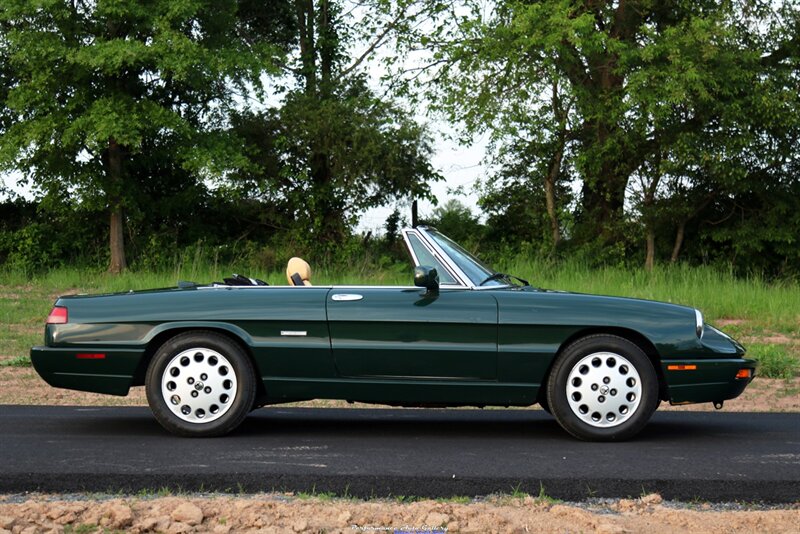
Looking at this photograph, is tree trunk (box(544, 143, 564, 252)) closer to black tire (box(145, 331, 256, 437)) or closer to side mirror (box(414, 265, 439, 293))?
side mirror (box(414, 265, 439, 293))

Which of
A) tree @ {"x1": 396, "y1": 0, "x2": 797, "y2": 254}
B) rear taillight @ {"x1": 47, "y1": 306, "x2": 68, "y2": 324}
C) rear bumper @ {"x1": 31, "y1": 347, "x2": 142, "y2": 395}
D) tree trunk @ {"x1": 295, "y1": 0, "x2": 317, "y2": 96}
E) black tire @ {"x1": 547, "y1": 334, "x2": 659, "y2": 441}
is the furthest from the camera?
tree trunk @ {"x1": 295, "y1": 0, "x2": 317, "y2": 96}

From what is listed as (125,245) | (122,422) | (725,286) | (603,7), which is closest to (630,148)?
(603,7)

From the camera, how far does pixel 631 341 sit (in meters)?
8.24

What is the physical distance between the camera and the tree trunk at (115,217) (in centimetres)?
3034

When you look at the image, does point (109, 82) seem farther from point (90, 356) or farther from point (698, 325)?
point (698, 325)

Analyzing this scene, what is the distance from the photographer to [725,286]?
962 inches

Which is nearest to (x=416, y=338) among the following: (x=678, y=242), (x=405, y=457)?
(x=405, y=457)

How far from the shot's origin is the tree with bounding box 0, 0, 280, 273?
92.2ft

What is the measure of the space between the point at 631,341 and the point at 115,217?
23.9 m

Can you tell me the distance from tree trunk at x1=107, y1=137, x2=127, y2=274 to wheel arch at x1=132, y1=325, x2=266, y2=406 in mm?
22293

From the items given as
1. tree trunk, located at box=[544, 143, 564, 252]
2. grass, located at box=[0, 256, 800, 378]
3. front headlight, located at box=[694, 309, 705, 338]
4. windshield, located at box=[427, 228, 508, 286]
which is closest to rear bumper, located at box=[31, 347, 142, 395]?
windshield, located at box=[427, 228, 508, 286]

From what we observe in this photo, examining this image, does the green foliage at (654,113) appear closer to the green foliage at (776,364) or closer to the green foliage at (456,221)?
the green foliage at (456,221)

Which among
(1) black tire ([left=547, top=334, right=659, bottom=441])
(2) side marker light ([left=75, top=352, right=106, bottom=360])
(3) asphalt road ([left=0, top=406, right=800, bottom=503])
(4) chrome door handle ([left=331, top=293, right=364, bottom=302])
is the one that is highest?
(4) chrome door handle ([left=331, top=293, right=364, bottom=302])

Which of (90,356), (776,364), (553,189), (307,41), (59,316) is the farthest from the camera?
(307,41)
